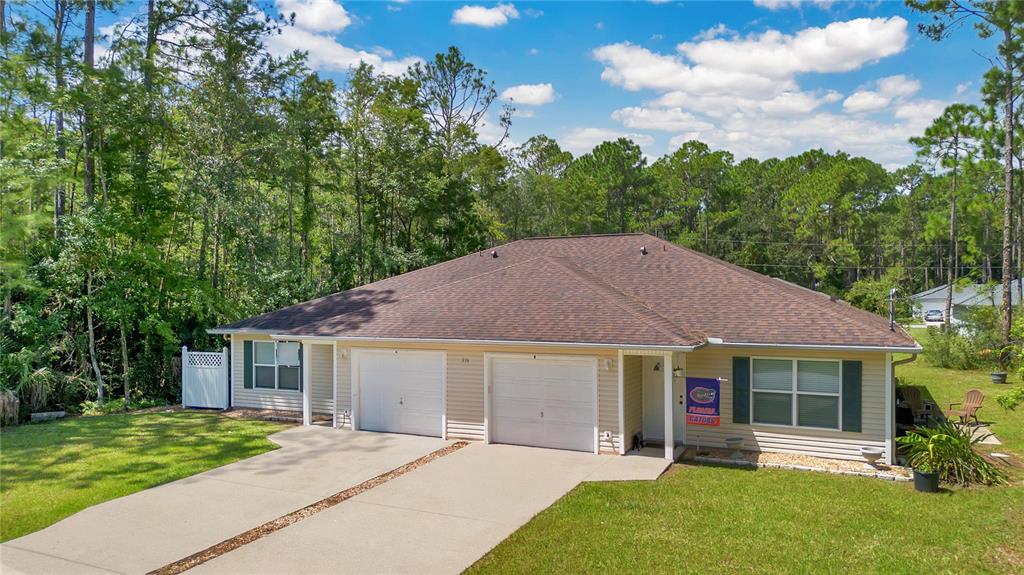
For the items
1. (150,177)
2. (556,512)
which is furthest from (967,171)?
(150,177)

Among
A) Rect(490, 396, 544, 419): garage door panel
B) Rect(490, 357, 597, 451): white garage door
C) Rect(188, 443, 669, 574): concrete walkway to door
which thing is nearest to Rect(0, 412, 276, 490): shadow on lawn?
Rect(188, 443, 669, 574): concrete walkway to door

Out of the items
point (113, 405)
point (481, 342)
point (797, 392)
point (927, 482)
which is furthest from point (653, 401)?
point (113, 405)

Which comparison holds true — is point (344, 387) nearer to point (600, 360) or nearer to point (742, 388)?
point (600, 360)

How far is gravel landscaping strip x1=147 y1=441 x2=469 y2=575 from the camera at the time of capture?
6691 mm

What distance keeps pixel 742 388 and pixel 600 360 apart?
2.75 m

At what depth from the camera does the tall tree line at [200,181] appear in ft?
51.8

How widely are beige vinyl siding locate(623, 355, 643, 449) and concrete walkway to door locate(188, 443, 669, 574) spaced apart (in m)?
0.70

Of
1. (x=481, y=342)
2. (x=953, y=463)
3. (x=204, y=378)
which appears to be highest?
(x=481, y=342)

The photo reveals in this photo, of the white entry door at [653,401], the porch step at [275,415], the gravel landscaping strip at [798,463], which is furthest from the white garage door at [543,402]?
the porch step at [275,415]

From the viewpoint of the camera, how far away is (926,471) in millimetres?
9227

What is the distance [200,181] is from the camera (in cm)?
1986

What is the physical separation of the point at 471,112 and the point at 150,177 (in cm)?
2076

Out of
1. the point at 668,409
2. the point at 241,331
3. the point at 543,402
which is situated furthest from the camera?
the point at 241,331

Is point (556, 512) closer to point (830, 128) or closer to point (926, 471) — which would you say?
point (926, 471)
